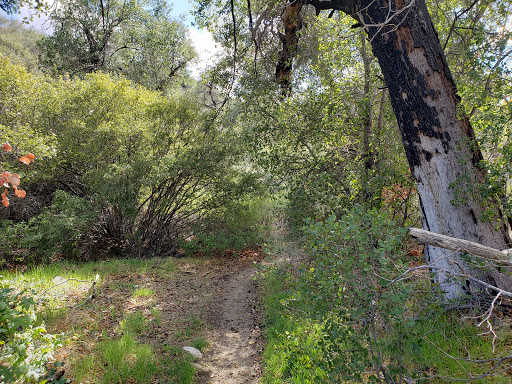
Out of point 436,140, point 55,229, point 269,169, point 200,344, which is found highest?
point 269,169

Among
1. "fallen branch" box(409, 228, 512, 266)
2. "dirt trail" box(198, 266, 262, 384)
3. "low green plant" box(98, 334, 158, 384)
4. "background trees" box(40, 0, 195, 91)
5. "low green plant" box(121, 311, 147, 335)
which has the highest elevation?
"background trees" box(40, 0, 195, 91)

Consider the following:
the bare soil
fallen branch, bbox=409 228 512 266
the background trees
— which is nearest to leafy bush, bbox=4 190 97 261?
the bare soil

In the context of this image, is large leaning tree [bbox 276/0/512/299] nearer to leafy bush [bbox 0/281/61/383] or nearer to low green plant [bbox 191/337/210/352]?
low green plant [bbox 191/337/210/352]

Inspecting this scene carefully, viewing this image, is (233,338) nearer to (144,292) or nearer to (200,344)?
(200,344)

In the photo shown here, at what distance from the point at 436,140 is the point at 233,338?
377cm

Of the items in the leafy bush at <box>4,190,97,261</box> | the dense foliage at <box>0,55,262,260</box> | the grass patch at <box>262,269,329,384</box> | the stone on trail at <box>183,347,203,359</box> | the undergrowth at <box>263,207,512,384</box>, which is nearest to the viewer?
the undergrowth at <box>263,207,512,384</box>

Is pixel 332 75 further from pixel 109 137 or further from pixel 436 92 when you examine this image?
pixel 109 137

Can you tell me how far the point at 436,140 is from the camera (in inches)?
Answer: 143

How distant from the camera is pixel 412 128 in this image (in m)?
3.75

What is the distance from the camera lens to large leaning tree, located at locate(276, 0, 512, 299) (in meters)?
3.48

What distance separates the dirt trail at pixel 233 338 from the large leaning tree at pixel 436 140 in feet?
8.32

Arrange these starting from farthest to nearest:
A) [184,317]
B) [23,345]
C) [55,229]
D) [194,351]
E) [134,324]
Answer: [55,229]
[184,317]
[134,324]
[194,351]
[23,345]

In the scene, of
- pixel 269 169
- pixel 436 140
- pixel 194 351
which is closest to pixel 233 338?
pixel 194 351

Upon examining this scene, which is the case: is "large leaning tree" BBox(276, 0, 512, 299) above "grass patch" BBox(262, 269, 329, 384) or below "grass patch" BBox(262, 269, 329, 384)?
above
